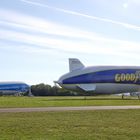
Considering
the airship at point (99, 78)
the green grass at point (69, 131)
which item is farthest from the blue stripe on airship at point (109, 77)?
the green grass at point (69, 131)

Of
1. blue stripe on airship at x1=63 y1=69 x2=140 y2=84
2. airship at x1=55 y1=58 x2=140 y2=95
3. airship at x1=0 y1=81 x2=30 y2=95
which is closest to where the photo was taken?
blue stripe on airship at x1=63 y1=69 x2=140 y2=84

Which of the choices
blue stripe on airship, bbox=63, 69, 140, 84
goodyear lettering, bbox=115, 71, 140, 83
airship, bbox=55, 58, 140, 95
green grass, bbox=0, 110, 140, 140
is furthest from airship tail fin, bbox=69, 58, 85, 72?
green grass, bbox=0, 110, 140, 140

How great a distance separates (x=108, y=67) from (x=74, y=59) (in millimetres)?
10187

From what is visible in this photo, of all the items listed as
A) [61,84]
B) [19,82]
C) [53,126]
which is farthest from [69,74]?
[53,126]

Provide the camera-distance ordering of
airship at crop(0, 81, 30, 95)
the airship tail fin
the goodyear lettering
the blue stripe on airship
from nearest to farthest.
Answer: the blue stripe on airship, the goodyear lettering, the airship tail fin, airship at crop(0, 81, 30, 95)

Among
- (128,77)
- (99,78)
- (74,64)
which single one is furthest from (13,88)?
(128,77)

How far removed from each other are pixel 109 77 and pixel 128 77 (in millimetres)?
4918

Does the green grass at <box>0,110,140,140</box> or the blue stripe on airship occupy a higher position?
the blue stripe on airship

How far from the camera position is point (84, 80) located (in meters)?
103

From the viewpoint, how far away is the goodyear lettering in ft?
340

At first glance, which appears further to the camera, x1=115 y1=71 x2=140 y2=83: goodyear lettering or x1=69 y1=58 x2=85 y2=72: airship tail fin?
x1=69 y1=58 x2=85 y2=72: airship tail fin

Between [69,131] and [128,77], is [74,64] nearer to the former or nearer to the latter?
[128,77]

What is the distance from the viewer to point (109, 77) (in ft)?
339

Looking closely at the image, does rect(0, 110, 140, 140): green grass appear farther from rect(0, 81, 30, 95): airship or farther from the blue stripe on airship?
rect(0, 81, 30, 95): airship
